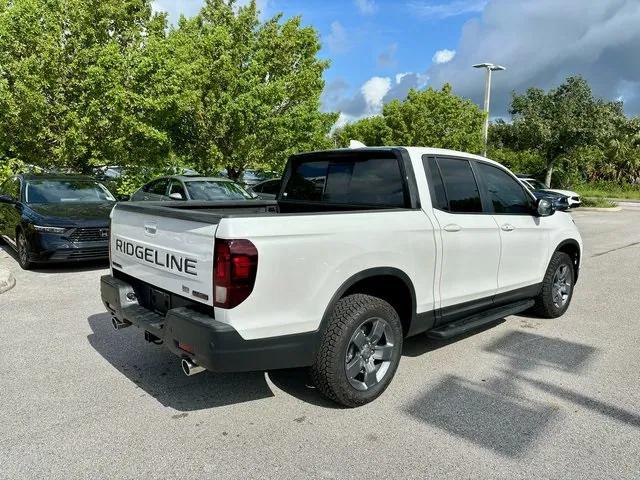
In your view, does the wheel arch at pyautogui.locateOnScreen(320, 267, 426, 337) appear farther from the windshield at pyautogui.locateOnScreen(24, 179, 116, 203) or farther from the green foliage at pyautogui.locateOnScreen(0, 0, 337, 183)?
the green foliage at pyautogui.locateOnScreen(0, 0, 337, 183)

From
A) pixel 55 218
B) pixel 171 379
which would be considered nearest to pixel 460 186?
pixel 171 379

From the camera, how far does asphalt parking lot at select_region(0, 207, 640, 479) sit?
279 cm

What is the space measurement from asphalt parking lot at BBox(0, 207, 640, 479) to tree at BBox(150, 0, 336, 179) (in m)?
8.56

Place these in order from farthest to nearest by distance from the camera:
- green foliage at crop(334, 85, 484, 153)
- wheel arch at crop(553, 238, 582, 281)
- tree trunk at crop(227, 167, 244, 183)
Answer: green foliage at crop(334, 85, 484, 153), tree trunk at crop(227, 167, 244, 183), wheel arch at crop(553, 238, 582, 281)

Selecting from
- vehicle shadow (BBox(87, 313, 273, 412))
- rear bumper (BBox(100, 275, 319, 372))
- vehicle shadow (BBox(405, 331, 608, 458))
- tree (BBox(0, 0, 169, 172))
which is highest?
tree (BBox(0, 0, 169, 172))

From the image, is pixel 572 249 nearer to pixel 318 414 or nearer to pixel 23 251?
pixel 318 414

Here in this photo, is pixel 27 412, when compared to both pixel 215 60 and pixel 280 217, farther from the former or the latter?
pixel 215 60

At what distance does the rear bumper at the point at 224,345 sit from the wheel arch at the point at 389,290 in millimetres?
247

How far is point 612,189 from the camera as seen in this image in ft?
133

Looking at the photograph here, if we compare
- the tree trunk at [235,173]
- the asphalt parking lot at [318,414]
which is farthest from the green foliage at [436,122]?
the asphalt parking lot at [318,414]

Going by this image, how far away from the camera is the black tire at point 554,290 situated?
536cm

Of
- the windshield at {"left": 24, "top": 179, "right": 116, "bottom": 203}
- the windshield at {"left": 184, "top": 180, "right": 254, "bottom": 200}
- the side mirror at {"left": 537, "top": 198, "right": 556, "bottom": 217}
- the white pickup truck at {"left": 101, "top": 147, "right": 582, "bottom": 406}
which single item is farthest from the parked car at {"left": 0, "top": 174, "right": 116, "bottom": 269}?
the side mirror at {"left": 537, "top": 198, "right": 556, "bottom": 217}

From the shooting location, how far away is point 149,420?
3248 mm

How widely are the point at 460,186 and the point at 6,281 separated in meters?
5.98
